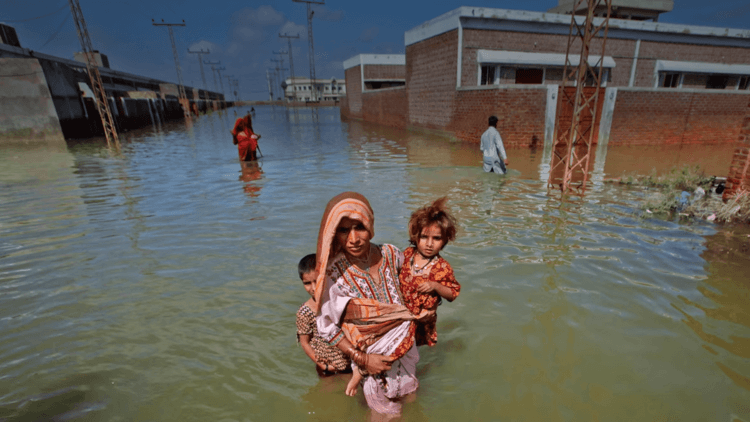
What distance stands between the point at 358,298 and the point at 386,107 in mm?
27551

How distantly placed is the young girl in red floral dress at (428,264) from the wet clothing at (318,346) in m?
0.19

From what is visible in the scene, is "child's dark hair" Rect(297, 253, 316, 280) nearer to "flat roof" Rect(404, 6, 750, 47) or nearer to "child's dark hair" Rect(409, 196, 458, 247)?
"child's dark hair" Rect(409, 196, 458, 247)

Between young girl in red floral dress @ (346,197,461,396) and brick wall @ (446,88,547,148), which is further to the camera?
brick wall @ (446,88,547,148)

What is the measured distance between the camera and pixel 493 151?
9133 mm

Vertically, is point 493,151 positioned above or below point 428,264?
below

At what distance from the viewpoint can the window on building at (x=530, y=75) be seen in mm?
19578

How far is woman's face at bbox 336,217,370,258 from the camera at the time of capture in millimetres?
1791

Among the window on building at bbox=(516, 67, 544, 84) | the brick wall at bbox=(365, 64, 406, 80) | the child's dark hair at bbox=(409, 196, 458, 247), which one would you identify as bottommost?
the child's dark hair at bbox=(409, 196, 458, 247)

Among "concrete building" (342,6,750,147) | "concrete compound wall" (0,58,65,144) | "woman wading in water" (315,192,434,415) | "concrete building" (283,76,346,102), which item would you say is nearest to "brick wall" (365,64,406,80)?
"concrete building" (342,6,750,147)

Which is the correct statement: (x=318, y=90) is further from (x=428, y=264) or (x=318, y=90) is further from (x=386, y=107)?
(x=428, y=264)

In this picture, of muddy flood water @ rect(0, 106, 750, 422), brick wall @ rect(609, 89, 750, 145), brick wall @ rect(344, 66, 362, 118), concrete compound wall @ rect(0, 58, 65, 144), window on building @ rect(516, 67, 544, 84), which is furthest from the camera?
brick wall @ rect(344, 66, 362, 118)

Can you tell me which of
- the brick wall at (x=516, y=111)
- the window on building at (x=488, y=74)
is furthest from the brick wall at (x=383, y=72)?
the brick wall at (x=516, y=111)

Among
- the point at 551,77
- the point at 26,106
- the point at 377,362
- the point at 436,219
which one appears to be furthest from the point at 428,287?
the point at 26,106

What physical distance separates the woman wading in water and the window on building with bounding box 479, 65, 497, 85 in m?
18.4
